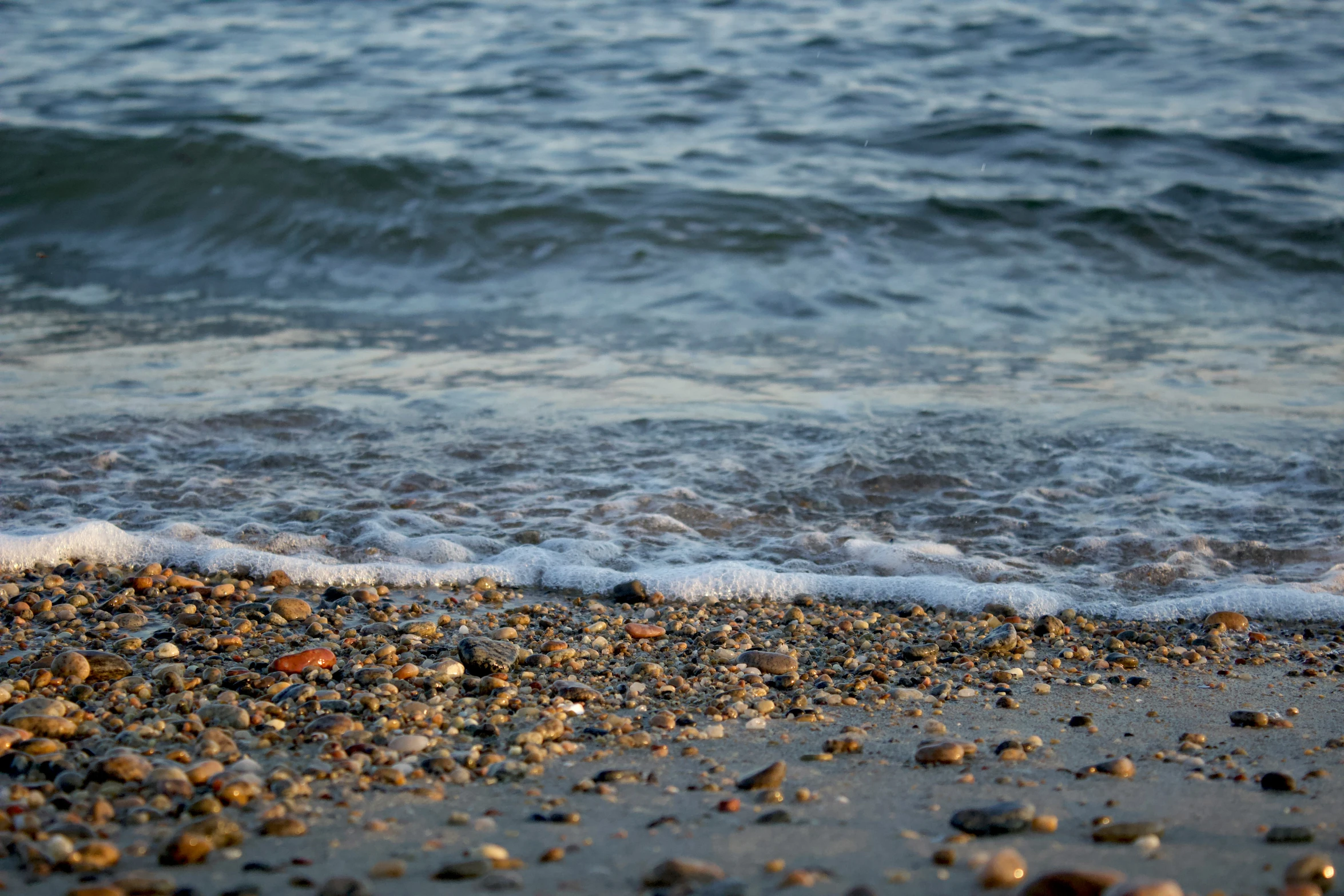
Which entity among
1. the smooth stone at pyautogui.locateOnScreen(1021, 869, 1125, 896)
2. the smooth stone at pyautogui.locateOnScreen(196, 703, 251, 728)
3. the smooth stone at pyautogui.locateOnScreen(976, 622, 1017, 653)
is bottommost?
the smooth stone at pyautogui.locateOnScreen(976, 622, 1017, 653)

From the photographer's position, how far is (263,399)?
17.3 feet

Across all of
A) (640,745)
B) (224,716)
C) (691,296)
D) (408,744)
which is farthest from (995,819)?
(691,296)

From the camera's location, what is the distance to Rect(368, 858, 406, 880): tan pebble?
5.46 feet

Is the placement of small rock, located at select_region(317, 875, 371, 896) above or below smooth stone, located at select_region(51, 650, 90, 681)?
above

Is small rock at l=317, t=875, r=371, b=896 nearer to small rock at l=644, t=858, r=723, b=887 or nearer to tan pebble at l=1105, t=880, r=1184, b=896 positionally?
small rock at l=644, t=858, r=723, b=887

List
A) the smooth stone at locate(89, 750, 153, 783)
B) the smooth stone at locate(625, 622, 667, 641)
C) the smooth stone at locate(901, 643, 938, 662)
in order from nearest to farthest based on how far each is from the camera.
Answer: the smooth stone at locate(89, 750, 153, 783) → the smooth stone at locate(901, 643, 938, 662) → the smooth stone at locate(625, 622, 667, 641)

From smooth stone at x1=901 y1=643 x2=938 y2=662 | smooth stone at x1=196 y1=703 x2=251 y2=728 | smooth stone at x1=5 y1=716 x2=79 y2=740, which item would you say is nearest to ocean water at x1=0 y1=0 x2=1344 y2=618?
smooth stone at x1=901 y1=643 x2=938 y2=662

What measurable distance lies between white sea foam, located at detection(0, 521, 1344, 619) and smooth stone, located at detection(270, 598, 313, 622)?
0.30 metres

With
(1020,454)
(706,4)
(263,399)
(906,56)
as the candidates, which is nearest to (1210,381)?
(1020,454)

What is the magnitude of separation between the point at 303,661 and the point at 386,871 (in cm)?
99

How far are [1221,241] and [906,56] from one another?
18.9 feet

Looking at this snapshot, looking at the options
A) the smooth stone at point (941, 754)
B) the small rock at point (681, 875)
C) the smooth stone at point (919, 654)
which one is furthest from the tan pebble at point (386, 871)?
the smooth stone at point (919, 654)

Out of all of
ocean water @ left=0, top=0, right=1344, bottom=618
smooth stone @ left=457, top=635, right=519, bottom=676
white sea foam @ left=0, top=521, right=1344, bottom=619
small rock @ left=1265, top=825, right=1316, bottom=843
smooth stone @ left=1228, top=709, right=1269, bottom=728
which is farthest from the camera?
ocean water @ left=0, top=0, right=1344, bottom=618

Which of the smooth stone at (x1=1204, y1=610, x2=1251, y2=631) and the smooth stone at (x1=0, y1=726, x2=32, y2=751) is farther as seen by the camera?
the smooth stone at (x1=1204, y1=610, x2=1251, y2=631)
